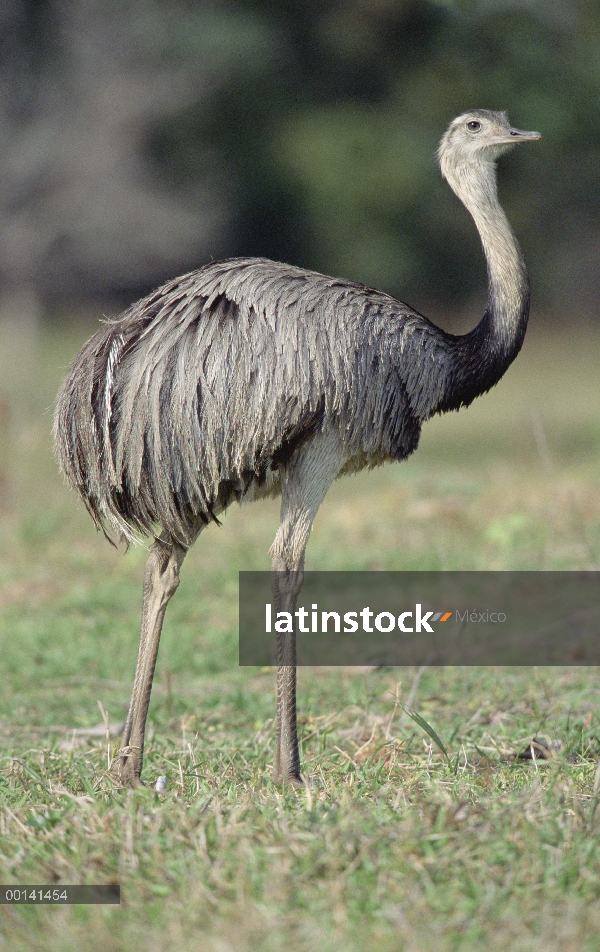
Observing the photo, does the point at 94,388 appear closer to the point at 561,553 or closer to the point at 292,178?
the point at 561,553

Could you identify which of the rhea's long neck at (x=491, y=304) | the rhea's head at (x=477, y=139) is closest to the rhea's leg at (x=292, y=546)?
the rhea's long neck at (x=491, y=304)

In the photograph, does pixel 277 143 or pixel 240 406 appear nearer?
pixel 240 406

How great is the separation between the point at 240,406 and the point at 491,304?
3.35 feet

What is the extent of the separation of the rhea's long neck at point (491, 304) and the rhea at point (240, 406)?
0.04 metres

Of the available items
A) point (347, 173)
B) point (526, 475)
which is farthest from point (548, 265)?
point (526, 475)

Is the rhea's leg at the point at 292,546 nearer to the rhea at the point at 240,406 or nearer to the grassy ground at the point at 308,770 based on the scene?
the rhea at the point at 240,406

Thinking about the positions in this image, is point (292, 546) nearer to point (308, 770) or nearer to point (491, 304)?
point (308, 770)

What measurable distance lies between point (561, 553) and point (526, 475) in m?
2.89

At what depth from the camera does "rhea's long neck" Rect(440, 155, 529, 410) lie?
13.2 ft

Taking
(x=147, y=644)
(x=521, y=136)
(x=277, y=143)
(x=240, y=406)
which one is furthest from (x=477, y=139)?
(x=277, y=143)

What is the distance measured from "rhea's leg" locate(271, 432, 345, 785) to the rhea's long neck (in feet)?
1.54

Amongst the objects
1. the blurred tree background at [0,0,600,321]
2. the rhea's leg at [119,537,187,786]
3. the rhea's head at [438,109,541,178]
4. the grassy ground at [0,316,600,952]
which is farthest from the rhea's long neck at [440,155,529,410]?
the blurred tree background at [0,0,600,321]

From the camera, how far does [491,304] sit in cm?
417

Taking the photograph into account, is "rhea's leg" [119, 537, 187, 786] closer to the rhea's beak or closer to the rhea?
the rhea
